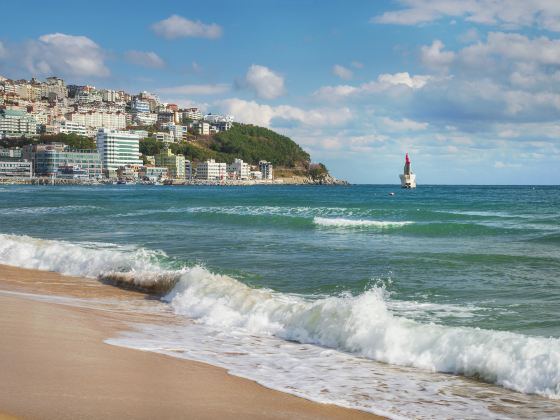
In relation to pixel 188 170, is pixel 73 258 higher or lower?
lower

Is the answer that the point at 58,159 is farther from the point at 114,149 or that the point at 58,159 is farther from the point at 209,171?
the point at 209,171

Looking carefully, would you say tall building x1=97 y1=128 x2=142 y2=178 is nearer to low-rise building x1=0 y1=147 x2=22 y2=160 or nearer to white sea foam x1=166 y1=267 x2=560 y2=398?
low-rise building x1=0 y1=147 x2=22 y2=160

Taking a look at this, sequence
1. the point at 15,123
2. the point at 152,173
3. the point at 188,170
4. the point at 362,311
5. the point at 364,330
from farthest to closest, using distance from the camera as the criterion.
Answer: the point at 188,170, the point at 15,123, the point at 152,173, the point at 362,311, the point at 364,330

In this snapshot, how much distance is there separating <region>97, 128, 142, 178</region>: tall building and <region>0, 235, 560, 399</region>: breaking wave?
167646 millimetres

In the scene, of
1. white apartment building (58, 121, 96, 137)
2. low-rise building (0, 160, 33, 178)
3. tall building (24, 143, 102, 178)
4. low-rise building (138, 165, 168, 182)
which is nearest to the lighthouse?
low-rise building (138, 165, 168, 182)

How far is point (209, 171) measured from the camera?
639 ft

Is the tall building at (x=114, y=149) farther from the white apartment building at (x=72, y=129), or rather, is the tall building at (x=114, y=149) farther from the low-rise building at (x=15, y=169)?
the white apartment building at (x=72, y=129)

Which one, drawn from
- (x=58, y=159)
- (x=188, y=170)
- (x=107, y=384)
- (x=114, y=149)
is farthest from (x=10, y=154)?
(x=107, y=384)

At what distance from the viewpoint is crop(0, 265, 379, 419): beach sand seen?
4.29 m

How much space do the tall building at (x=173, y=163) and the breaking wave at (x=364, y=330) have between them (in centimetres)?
17762

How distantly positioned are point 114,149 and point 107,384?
17915 centimetres

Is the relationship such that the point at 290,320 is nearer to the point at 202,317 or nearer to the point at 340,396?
the point at 202,317

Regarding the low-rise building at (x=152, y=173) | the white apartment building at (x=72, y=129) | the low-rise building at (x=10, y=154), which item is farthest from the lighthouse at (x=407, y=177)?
the white apartment building at (x=72, y=129)

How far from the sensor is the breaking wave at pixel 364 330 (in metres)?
6.50
